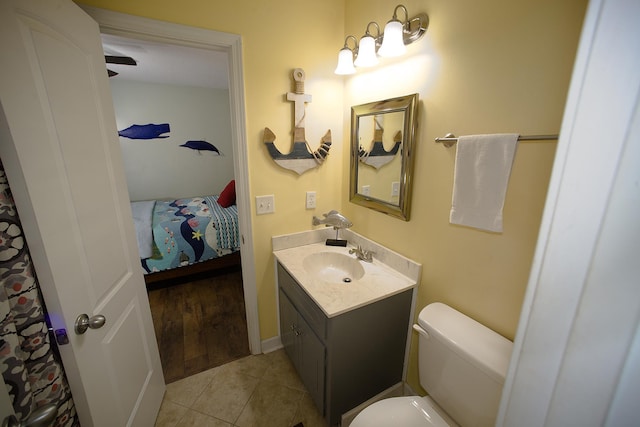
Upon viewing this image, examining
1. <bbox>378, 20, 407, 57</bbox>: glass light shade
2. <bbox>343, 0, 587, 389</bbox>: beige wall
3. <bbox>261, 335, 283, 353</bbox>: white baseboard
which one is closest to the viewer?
<bbox>343, 0, 587, 389</bbox>: beige wall

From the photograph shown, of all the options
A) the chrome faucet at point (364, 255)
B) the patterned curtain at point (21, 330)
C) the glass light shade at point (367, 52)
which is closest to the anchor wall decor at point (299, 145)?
the glass light shade at point (367, 52)

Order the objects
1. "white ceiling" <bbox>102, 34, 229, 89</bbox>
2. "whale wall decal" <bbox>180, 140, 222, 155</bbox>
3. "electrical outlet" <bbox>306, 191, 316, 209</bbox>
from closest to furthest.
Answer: "electrical outlet" <bbox>306, 191, 316, 209</bbox>, "white ceiling" <bbox>102, 34, 229, 89</bbox>, "whale wall decal" <bbox>180, 140, 222, 155</bbox>

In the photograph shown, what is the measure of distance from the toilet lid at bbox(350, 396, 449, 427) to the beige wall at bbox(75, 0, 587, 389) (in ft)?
1.22

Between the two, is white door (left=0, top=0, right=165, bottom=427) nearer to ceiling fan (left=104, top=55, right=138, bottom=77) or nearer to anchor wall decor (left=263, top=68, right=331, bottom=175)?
anchor wall decor (left=263, top=68, right=331, bottom=175)

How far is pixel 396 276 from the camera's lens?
4.67 ft

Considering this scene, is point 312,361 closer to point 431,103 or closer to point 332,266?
point 332,266

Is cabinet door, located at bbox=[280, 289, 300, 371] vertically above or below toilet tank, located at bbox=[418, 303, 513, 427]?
below

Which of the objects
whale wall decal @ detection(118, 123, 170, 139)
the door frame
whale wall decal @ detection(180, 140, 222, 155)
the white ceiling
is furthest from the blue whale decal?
the door frame

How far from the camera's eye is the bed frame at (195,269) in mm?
2725

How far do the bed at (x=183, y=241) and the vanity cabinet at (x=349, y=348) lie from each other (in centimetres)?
159

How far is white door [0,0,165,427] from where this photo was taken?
0.70 m

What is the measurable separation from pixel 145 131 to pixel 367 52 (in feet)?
13.2

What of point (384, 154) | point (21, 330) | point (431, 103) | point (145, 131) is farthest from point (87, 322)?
point (145, 131)

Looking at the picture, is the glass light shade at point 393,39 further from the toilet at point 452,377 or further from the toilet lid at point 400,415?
the toilet lid at point 400,415
